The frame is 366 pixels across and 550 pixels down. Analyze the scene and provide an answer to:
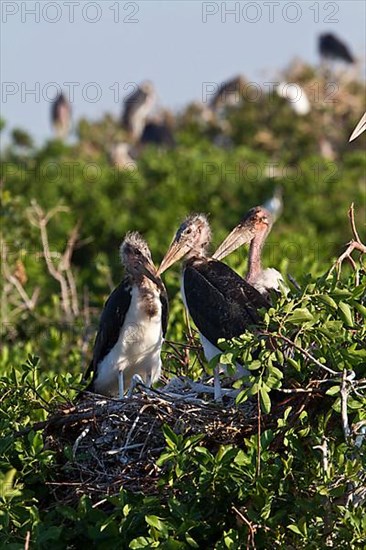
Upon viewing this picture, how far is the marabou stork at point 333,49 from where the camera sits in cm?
2530

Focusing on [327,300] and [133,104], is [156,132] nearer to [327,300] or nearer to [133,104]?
[133,104]

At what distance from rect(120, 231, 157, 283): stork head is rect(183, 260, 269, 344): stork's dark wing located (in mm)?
437

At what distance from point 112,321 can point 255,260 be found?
1.18 meters

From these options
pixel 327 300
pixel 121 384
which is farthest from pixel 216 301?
pixel 327 300

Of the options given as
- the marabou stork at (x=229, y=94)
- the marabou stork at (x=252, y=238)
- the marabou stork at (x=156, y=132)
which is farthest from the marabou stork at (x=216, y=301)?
the marabou stork at (x=156, y=132)

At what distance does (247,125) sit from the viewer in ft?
70.7

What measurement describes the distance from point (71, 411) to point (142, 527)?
910 millimetres

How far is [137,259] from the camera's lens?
7230 millimetres

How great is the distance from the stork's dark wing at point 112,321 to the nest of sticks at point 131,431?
1082mm

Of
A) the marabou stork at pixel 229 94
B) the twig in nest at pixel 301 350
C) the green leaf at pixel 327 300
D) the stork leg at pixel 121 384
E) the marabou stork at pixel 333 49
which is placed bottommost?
the marabou stork at pixel 229 94

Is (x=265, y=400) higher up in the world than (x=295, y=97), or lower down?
higher up

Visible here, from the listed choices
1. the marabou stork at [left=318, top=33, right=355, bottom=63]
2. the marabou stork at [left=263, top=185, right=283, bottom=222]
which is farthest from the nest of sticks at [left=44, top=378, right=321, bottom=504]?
the marabou stork at [left=318, top=33, right=355, bottom=63]

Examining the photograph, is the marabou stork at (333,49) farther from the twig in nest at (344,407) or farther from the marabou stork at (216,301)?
the twig in nest at (344,407)

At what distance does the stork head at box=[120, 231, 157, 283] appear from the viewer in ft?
23.5
